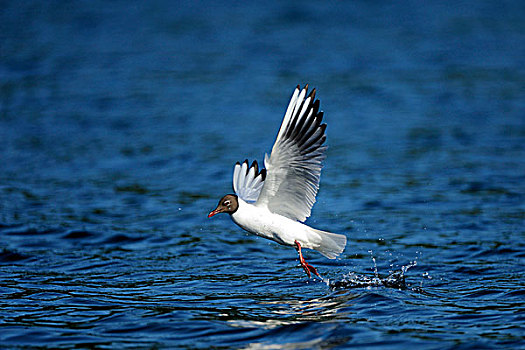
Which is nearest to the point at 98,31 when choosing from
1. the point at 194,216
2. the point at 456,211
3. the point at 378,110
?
the point at 378,110

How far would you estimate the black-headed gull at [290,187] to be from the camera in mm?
7570

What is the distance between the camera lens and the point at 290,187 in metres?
7.88

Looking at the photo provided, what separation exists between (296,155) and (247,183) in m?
0.95

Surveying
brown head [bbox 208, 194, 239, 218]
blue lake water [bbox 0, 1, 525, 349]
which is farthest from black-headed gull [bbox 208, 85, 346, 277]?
blue lake water [bbox 0, 1, 525, 349]

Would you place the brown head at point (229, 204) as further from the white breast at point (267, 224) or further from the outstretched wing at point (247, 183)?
the outstretched wing at point (247, 183)

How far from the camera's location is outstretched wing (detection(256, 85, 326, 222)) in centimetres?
754

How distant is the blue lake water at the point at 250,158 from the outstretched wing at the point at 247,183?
960 mm

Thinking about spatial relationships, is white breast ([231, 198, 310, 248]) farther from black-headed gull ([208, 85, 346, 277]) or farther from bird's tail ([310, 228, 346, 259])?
bird's tail ([310, 228, 346, 259])

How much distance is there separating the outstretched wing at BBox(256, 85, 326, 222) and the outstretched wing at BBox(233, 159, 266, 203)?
1.32 ft

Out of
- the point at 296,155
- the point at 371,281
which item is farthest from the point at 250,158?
the point at 296,155

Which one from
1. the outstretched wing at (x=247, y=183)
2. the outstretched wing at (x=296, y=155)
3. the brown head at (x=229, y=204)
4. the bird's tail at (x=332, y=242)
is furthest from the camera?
the outstretched wing at (x=247, y=183)

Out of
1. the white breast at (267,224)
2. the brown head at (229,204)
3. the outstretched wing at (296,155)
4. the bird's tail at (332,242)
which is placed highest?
the outstretched wing at (296,155)

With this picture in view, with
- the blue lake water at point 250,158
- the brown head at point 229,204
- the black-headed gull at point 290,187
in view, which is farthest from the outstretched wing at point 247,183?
the blue lake water at point 250,158

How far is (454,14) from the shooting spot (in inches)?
1005
